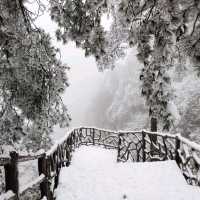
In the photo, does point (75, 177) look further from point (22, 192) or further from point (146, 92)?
point (146, 92)

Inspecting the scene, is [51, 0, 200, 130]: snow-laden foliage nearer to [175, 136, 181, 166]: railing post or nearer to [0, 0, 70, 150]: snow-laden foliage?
[0, 0, 70, 150]: snow-laden foliage

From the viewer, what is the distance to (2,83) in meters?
8.14

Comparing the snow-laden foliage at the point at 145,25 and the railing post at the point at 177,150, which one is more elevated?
the snow-laden foliage at the point at 145,25

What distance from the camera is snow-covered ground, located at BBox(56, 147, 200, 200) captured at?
828 cm

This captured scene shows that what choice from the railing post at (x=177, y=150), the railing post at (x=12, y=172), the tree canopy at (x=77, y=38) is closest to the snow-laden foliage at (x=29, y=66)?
the tree canopy at (x=77, y=38)

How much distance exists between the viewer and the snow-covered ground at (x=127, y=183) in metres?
8.28

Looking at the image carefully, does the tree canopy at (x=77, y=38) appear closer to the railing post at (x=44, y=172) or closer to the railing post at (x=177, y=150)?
the railing post at (x=44, y=172)

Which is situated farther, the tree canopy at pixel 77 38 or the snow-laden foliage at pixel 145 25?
the tree canopy at pixel 77 38

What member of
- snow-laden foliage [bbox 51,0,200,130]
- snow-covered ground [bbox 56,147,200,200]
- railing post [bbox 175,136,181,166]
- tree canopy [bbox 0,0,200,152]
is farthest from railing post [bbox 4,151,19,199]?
railing post [bbox 175,136,181,166]

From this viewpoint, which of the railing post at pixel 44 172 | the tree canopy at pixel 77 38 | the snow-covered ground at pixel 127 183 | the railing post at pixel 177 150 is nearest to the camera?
the tree canopy at pixel 77 38

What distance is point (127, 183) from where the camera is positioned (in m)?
9.53

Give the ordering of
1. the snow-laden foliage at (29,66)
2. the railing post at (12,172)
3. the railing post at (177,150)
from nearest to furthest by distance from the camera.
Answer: the railing post at (12,172) → the snow-laden foliage at (29,66) → the railing post at (177,150)

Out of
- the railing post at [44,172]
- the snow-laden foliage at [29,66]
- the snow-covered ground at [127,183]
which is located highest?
the snow-laden foliage at [29,66]

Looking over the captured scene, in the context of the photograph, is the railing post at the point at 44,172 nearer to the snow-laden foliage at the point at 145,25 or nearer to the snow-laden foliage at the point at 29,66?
the snow-laden foliage at the point at 29,66
